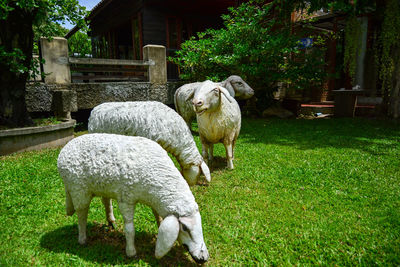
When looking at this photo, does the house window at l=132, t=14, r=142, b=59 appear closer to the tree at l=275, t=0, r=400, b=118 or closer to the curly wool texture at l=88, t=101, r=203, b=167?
the tree at l=275, t=0, r=400, b=118

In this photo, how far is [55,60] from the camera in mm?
6961

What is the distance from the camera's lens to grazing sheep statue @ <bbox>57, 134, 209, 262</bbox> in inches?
81.3

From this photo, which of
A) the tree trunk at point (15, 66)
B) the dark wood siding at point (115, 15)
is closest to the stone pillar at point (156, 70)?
the tree trunk at point (15, 66)

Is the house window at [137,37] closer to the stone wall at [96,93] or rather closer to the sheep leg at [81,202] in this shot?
the stone wall at [96,93]

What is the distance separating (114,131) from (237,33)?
8013mm

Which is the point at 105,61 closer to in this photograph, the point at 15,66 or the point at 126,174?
the point at 15,66

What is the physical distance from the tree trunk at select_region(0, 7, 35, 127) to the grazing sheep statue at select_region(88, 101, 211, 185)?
3963 millimetres

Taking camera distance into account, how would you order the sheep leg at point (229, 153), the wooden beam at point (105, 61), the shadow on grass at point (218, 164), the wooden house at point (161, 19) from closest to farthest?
the sheep leg at point (229, 153) < the shadow on grass at point (218, 164) < the wooden beam at point (105, 61) < the wooden house at point (161, 19)

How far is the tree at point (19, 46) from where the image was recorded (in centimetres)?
556

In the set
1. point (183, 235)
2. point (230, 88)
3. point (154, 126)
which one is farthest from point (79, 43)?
point (183, 235)

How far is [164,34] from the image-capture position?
39.9ft

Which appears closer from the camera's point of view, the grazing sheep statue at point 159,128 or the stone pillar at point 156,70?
the grazing sheep statue at point 159,128

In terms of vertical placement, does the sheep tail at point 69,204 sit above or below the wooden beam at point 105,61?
below

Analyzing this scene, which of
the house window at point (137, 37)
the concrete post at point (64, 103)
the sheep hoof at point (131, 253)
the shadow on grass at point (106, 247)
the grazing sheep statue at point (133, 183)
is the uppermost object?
Result: the house window at point (137, 37)
